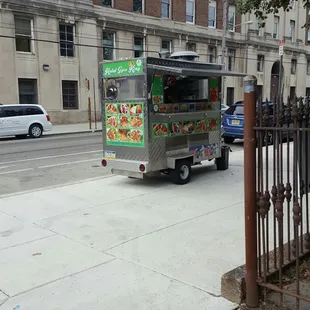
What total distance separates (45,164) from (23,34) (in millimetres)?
16150

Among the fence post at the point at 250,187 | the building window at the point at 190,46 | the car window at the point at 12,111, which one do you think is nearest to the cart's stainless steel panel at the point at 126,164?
the fence post at the point at 250,187

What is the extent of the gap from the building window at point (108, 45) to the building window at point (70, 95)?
3.32m

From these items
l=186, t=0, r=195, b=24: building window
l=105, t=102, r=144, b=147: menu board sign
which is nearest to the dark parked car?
l=105, t=102, r=144, b=147: menu board sign

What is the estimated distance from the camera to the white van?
1855 centimetres

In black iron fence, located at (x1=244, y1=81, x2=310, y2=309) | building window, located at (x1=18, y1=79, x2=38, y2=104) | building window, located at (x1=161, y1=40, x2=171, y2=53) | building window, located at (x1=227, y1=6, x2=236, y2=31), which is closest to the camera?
black iron fence, located at (x1=244, y1=81, x2=310, y2=309)

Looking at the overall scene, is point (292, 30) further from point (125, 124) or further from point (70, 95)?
point (125, 124)

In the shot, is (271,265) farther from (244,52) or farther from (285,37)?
(285,37)

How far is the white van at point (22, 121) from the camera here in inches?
730

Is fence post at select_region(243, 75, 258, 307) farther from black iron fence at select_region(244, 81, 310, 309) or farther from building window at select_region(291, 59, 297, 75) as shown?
building window at select_region(291, 59, 297, 75)

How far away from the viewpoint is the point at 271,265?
3564 mm

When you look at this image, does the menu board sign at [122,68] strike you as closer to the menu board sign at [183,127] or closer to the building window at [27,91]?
the menu board sign at [183,127]

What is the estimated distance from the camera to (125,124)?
793 cm

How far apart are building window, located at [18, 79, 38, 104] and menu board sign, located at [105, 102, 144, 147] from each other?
734 inches

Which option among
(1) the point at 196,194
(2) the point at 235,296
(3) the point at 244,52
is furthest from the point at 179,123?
(3) the point at 244,52
